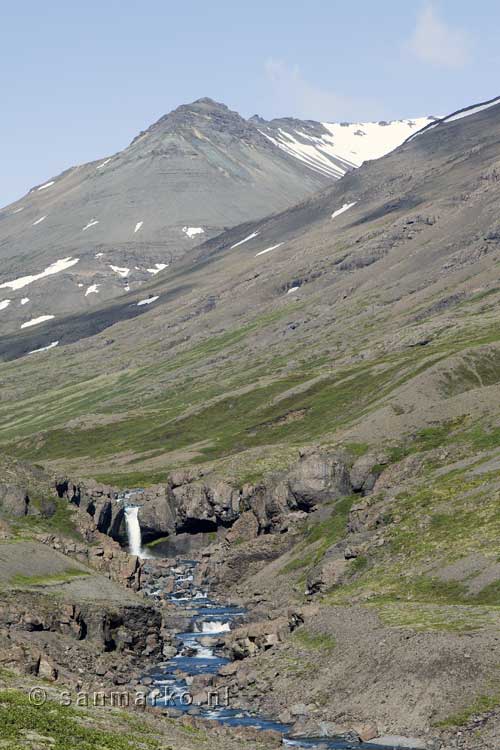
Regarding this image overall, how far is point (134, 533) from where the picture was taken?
179500mm

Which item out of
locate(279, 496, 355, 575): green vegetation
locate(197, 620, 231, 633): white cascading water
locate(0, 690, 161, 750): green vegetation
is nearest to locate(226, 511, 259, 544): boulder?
locate(279, 496, 355, 575): green vegetation

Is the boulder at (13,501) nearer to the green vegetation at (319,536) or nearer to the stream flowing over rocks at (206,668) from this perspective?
the stream flowing over rocks at (206,668)

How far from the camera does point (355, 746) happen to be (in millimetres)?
68125

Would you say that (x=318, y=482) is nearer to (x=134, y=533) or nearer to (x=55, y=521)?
(x=55, y=521)

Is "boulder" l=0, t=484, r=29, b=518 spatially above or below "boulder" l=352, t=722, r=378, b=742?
above

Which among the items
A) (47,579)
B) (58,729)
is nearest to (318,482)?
(47,579)

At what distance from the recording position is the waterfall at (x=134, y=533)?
17725cm

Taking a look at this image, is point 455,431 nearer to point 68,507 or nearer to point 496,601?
point 68,507

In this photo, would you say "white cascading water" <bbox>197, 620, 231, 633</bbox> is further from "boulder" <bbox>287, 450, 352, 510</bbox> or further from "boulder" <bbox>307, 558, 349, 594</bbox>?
"boulder" <bbox>287, 450, 352, 510</bbox>

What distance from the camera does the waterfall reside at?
17725cm

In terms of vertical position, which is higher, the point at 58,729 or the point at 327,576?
the point at 58,729

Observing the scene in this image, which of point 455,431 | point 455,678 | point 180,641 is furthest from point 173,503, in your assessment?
point 455,678

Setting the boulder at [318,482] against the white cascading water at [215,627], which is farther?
the boulder at [318,482]

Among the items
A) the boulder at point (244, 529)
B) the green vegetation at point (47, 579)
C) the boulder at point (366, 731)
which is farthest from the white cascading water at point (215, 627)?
the boulder at point (244, 529)
